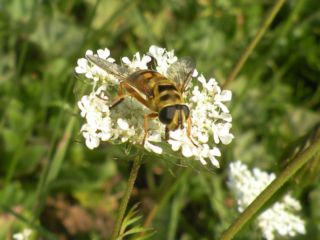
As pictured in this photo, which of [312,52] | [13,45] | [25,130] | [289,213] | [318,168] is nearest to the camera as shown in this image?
[318,168]

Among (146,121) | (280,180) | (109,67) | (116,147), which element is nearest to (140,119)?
(146,121)

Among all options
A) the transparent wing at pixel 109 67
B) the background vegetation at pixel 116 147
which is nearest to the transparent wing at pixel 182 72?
the transparent wing at pixel 109 67

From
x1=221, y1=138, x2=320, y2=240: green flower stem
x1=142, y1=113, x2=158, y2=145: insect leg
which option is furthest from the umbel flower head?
x1=221, y1=138, x2=320, y2=240: green flower stem

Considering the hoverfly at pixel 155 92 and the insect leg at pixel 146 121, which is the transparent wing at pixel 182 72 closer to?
the hoverfly at pixel 155 92

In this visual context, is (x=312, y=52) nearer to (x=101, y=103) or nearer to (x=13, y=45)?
(x=13, y=45)

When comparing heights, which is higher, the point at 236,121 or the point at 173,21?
the point at 173,21

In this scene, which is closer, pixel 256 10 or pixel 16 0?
pixel 16 0

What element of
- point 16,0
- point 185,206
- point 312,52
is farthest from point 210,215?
point 16,0
